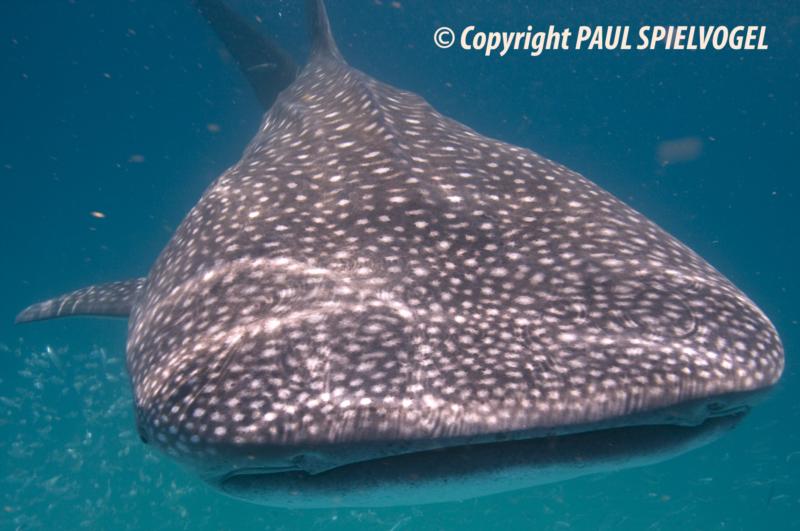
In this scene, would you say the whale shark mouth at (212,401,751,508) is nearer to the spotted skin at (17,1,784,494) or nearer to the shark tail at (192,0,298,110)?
the spotted skin at (17,1,784,494)

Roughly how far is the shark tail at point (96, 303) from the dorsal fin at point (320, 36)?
180 inches

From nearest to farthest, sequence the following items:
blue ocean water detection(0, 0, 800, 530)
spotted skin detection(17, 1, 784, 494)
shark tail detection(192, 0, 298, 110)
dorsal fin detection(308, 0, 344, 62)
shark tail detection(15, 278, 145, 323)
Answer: spotted skin detection(17, 1, 784, 494) < shark tail detection(15, 278, 145, 323) < dorsal fin detection(308, 0, 344, 62) < shark tail detection(192, 0, 298, 110) < blue ocean water detection(0, 0, 800, 530)

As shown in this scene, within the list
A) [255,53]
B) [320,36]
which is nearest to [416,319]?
[320,36]

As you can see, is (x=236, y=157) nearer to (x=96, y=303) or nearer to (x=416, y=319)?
(x=96, y=303)

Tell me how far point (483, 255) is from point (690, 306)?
103 cm

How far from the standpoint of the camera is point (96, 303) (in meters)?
6.80

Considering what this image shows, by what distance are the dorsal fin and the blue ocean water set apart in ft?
22.5

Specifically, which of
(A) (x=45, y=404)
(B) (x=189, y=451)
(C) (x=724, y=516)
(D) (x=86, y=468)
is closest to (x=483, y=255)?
(B) (x=189, y=451)

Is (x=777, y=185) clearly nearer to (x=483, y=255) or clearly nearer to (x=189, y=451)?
(x=483, y=255)

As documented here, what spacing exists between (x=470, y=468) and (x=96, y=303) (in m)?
5.74

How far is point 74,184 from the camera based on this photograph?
17969 millimetres

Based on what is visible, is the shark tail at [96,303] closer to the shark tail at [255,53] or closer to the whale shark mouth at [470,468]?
the whale shark mouth at [470,468]

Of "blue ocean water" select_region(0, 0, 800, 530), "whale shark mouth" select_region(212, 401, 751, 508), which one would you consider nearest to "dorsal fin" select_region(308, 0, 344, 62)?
"blue ocean water" select_region(0, 0, 800, 530)

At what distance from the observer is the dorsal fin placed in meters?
9.55
